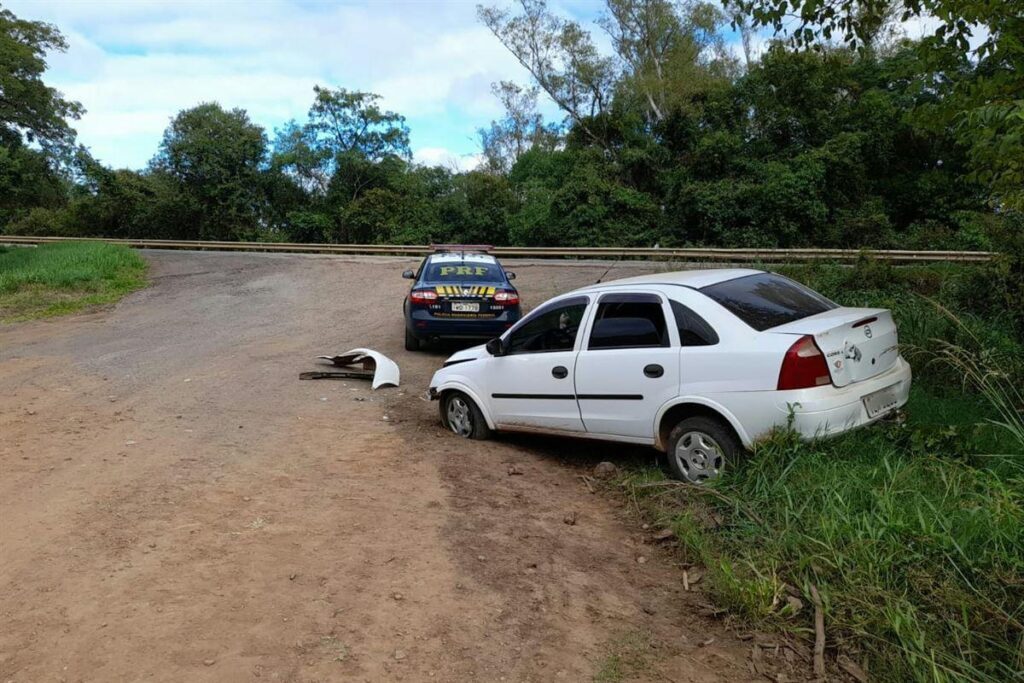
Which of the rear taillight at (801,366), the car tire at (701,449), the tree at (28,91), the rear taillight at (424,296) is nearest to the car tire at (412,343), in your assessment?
the rear taillight at (424,296)

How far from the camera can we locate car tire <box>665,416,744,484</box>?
5242 millimetres

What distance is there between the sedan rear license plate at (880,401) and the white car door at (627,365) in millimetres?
1320

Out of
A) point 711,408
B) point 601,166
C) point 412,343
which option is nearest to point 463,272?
point 412,343

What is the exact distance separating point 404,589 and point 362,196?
3863 centimetres

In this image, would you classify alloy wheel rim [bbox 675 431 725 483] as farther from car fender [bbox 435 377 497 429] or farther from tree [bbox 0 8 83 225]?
tree [bbox 0 8 83 225]

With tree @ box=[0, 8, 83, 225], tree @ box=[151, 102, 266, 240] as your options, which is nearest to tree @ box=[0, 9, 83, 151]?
tree @ box=[0, 8, 83, 225]

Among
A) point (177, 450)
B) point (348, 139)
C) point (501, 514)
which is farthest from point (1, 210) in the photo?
point (501, 514)

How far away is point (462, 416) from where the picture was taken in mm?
7473

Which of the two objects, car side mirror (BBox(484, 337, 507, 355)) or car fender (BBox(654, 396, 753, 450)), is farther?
car side mirror (BBox(484, 337, 507, 355))

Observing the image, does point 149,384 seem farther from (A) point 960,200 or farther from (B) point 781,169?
(A) point 960,200

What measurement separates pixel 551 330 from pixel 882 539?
11.1ft

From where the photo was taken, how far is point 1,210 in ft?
155

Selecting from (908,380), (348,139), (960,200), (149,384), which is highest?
(348,139)

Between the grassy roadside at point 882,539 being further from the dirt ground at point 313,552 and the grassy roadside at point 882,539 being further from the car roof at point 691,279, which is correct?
the car roof at point 691,279
